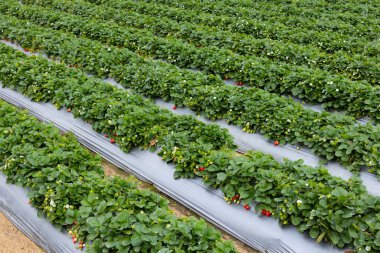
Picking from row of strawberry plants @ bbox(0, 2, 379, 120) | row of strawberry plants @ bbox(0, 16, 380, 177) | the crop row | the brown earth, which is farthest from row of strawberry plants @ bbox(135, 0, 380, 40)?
the brown earth

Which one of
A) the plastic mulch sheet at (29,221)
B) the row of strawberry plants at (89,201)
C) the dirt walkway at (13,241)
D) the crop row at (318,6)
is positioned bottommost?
the crop row at (318,6)

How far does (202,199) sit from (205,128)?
1191 mm

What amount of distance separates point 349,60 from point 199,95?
12.1 feet

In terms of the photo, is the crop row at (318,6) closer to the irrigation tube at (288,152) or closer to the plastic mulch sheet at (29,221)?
the irrigation tube at (288,152)

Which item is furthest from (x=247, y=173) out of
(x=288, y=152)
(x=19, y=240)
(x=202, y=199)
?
(x=19, y=240)

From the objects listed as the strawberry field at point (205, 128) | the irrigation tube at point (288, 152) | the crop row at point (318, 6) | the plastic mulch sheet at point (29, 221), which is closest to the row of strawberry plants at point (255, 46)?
the strawberry field at point (205, 128)

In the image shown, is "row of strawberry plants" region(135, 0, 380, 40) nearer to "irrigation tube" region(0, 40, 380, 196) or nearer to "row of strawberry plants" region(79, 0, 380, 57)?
"row of strawberry plants" region(79, 0, 380, 57)

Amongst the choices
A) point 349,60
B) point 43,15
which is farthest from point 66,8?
point 349,60

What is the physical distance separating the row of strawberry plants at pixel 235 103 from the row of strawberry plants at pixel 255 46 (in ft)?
7.49

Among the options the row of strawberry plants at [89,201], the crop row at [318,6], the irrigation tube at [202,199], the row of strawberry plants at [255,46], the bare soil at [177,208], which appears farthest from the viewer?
the crop row at [318,6]

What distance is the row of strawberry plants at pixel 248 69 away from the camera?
6.80m

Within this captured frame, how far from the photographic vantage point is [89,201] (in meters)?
4.41

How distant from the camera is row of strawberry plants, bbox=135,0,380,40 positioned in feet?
35.0

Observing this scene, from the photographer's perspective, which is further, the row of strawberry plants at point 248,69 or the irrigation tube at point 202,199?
the row of strawberry plants at point 248,69
